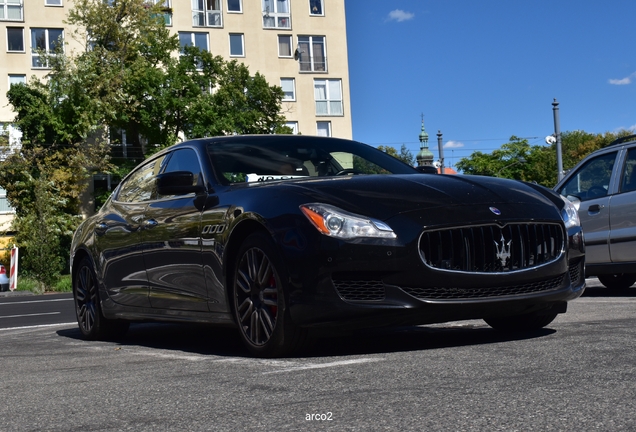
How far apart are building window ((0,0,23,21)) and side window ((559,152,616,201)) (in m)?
44.4

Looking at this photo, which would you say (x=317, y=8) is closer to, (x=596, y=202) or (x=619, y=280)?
(x=619, y=280)

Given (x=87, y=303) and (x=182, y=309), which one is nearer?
(x=182, y=309)

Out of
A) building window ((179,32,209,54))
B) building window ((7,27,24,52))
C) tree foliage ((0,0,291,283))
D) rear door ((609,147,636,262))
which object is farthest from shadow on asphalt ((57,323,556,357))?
building window ((179,32,209,54))

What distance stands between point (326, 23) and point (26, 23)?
16.1 meters

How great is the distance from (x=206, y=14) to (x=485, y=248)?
51.1 meters

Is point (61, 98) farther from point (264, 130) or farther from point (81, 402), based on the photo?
point (81, 402)

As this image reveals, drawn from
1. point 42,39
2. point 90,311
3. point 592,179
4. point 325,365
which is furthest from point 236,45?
point 325,365

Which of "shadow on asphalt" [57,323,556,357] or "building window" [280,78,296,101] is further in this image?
"building window" [280,78,296,101]

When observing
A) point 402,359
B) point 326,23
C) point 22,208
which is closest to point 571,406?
point 402,359

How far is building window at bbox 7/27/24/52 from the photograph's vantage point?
168ft

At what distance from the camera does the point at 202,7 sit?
181 feet

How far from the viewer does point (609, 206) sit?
35.8ft

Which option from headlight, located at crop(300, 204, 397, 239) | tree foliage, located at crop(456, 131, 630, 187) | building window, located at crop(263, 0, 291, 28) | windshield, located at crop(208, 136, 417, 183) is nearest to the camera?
headlight, located at crop(300, 204, 397, 239)

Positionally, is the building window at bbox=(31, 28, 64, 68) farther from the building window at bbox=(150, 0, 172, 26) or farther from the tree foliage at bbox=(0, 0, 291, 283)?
the building window at bbox=(150, 0, 172, 26)
